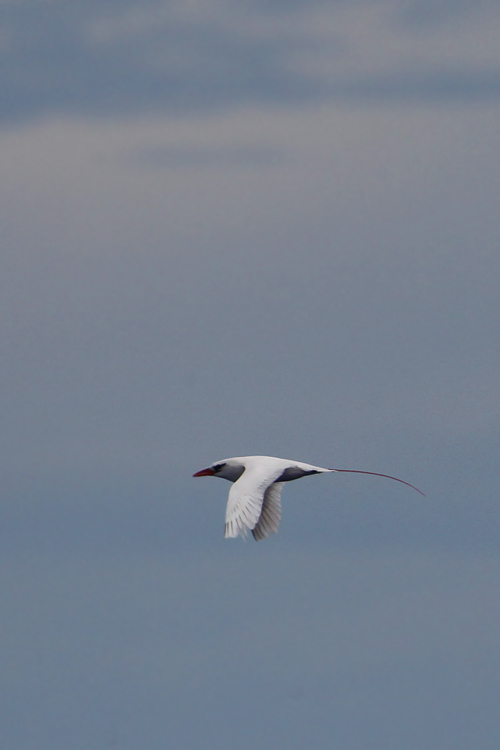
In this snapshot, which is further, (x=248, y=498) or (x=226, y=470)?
(x=226, y=470)

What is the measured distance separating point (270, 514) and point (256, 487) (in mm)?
5405

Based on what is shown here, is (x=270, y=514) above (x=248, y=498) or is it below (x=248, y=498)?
below

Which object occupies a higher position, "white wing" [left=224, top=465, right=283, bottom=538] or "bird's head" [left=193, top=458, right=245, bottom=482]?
"bird's head" [left=193, top=458, right=245, bottom=482]

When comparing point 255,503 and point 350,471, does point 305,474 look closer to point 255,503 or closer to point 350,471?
point 350,471

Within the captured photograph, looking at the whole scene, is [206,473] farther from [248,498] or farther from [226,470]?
[248,498]

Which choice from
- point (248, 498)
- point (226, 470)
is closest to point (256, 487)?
point (248, 498)

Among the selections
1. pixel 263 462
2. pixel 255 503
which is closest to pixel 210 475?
pixel 263 462

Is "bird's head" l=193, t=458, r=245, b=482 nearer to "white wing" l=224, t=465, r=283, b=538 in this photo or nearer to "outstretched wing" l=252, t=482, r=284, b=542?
"outstretched wing" l=252, t=482, r=284, b=542

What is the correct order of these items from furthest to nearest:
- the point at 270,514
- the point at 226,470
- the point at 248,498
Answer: the point at 226,470 < the point at 270,514 < the point at 248,498

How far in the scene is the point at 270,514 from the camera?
55.4m

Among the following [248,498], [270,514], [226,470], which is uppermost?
[226,470]

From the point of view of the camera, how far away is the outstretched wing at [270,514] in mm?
55062

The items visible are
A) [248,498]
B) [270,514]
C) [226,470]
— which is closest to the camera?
[248,498]

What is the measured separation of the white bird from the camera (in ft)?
156
